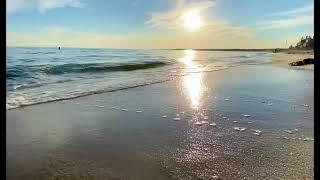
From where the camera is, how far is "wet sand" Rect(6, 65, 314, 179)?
338cm

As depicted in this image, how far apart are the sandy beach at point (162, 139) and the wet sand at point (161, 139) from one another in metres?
0.01

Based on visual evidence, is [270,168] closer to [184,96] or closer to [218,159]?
[218,159]

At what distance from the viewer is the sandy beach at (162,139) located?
3.38 metres

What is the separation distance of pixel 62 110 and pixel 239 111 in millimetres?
3612

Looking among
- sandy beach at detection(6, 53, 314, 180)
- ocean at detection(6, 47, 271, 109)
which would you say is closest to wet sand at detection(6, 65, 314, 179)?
sandy beach at detection(6, 53, 314, 180)

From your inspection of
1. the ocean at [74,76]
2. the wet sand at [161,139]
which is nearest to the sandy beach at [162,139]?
the wet sand at [161,139]

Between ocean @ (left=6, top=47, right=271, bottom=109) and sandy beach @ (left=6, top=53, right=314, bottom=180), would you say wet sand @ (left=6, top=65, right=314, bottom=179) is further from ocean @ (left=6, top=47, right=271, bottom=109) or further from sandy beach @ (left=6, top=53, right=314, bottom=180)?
ocean @ (left=6, top=47, right=271, bottom=109)

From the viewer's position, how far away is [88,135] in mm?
4828

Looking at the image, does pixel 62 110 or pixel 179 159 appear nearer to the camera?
pixel 179 159

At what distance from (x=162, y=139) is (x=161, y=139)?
0.01m

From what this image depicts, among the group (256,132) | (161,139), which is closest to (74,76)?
(161,139)

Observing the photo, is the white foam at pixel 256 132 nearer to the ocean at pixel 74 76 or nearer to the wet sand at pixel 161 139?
the wet sand at pixel 161 139

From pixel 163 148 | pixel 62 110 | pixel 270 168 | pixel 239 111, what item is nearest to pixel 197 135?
pixel 163 148
